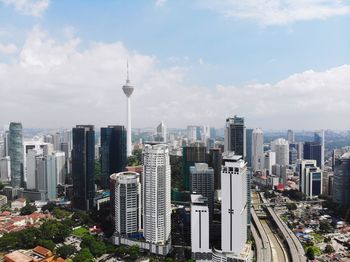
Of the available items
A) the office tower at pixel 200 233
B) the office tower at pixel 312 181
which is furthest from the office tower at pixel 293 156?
the office tower at pixel 200 233

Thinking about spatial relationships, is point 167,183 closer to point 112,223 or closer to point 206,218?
point 206,218

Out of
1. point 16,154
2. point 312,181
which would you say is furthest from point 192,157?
point 16,154

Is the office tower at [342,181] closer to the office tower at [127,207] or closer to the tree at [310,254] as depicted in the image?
the tree at [310,254]

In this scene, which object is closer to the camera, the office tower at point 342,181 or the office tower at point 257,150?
the office tower at point 342,181

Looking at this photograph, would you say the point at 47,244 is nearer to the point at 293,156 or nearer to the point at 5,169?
the point at 5,169

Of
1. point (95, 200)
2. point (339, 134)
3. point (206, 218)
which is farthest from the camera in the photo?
point (339, 134)

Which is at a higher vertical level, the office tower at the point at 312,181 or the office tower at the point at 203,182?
the office tower at the point at 203,182

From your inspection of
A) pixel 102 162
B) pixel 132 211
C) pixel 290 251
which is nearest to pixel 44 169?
pixel 102 162
